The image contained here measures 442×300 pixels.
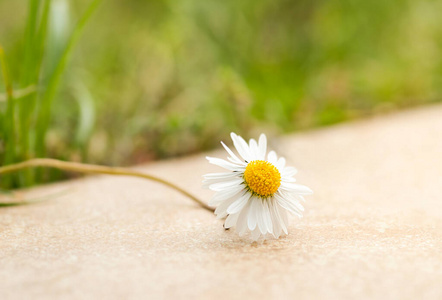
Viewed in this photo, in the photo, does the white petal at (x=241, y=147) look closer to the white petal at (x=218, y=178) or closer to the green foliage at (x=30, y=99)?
the white petal at (x=218, y=178)

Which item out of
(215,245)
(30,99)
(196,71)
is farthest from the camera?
(196,71)

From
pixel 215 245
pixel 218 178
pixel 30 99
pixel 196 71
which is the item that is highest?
pixel 196 71

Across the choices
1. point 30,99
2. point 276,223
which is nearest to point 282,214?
point 276,223

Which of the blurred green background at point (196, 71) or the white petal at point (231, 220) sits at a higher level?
the blurred green background at point (196, 71)

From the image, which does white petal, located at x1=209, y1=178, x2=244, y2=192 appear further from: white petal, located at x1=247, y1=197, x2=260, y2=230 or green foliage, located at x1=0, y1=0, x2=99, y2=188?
green foliage, located at x1=0, y1=0, x2=99, y2=188

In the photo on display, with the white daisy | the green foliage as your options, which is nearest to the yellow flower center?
the white daisy

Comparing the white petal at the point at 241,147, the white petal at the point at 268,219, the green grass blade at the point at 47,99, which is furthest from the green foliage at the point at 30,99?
the white petal at the point at 268,219

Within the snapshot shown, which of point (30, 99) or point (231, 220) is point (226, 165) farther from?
point (30, 99)
